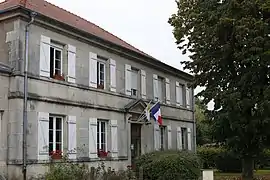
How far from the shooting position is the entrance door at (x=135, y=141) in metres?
22.6

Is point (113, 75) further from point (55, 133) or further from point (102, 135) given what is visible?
point (55, 133)

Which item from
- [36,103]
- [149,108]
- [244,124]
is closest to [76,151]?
[36,103]

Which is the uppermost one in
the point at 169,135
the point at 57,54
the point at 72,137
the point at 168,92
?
the point at 57,54

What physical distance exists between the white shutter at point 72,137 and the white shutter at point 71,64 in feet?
5.40

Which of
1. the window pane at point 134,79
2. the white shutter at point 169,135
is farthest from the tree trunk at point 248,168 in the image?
the window pane at point 134,79

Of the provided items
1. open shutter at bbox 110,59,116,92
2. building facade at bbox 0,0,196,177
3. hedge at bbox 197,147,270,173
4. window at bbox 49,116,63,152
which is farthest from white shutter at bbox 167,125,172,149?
window at bbox 49,116,63,152

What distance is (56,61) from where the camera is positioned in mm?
18031

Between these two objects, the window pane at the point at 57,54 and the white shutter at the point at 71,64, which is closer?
the window pane at the point at 57,54

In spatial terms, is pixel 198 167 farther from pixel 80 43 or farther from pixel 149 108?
pixel 80 43

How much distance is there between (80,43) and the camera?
19.3 m

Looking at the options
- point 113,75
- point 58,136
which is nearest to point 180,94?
point 113,75

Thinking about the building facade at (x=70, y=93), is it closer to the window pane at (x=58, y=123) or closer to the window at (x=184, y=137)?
the window pane at (x=58, y=123)

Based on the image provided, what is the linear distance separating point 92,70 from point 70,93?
6.28 feet

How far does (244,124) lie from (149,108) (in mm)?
5170
